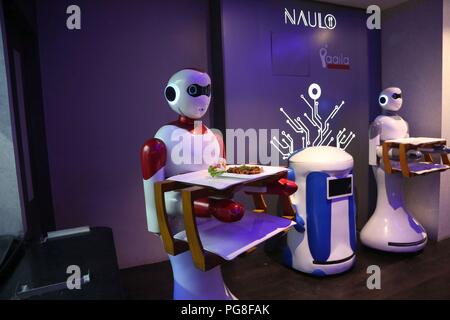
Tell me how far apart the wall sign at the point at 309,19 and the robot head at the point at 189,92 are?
1663 mm

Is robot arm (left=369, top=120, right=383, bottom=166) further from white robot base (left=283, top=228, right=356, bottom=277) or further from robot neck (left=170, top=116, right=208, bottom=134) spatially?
robot neck (left=170, top=116, right=208, bottom=134)

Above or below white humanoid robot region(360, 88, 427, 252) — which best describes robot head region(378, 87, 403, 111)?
above

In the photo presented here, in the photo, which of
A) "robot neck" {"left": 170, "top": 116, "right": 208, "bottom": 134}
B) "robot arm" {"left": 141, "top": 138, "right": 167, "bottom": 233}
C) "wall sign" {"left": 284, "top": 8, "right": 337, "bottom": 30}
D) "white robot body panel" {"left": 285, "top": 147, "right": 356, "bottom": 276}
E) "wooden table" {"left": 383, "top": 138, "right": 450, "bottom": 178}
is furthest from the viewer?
"wall sign" {"left": 284, "top": 8, "right": 337, "bottom": 30}

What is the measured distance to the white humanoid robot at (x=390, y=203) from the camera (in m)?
2.72

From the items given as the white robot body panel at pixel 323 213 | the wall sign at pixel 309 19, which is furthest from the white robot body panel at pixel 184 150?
the wall sign at pixel 309 19

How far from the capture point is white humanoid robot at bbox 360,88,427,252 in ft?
8.93

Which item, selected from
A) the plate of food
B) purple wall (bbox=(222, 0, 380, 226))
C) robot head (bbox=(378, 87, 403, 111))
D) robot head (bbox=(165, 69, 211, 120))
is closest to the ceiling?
purple wall (bbox=(222, 0, 380, 226))

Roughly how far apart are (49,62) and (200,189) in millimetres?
1675

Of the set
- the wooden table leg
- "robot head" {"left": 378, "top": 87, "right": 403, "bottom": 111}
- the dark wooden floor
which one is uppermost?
"robot head" {"left": 378, "top": 87, "right": 403, "bottom": 111}

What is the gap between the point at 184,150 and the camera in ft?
4.89

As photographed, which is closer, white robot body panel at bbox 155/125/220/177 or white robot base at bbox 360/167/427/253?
white robot body panel at bbox 155/125/220/177

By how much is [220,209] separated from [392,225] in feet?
6.92

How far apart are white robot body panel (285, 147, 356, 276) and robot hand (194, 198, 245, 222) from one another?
1239mm

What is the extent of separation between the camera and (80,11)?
2.28m
